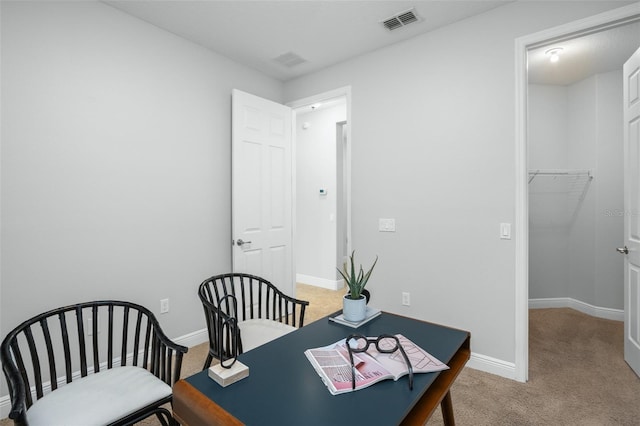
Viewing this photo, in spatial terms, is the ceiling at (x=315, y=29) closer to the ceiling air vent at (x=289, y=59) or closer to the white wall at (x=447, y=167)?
the ceiling air vent at (x=289, y=59)

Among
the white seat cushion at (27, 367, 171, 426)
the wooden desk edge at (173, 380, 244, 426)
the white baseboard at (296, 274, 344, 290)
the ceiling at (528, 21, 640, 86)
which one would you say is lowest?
the white baseboard at (296, 274, 344, 290)

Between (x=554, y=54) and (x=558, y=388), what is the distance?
2934 millimetres

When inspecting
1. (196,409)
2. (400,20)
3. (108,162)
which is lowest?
(196,409)

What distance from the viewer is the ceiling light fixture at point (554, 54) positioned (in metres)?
3.09

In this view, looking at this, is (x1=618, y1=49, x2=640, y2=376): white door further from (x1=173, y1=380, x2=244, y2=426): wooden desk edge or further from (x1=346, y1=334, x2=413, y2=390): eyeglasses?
(x1=173, y1=380, x2=244, y2=426): wooden desk edge

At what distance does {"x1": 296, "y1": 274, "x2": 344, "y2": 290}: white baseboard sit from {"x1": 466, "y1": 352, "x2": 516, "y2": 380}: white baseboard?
8.18ft

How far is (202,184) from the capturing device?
2.99 meters

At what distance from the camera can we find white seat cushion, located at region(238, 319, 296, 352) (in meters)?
1.95

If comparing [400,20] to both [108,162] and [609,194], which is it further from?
[609,194]

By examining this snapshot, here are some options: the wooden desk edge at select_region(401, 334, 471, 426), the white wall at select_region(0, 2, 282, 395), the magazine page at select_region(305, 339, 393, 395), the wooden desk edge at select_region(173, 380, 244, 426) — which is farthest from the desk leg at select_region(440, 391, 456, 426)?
the white wall at select_region(0, 2, 282, 395)

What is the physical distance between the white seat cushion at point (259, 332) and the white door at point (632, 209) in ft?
7.88

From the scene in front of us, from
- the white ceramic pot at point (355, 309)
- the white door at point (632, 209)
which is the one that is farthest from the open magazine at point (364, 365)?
the white door at point (632, 209)

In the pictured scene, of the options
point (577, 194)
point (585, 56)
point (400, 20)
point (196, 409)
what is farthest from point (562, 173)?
point (196, 409)

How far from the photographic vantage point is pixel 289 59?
3238mm
